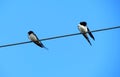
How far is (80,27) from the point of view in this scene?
12.9 meters

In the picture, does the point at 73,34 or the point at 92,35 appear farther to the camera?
the point at 92,35

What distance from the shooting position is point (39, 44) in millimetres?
12484

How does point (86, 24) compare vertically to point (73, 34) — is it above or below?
above

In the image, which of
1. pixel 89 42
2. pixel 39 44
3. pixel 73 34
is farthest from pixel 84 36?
pixel 73 34

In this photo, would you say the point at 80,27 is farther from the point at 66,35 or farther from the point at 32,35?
the point at 66,35

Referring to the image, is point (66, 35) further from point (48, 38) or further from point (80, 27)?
point (80, 27)

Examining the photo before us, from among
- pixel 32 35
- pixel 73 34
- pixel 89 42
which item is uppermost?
pixel 32 35

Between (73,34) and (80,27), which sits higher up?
(80,27)

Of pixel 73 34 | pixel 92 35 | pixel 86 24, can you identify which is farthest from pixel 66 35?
pixel 86 24

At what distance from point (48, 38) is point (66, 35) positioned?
0.39 m

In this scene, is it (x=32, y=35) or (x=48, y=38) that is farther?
(x=32, y=35)

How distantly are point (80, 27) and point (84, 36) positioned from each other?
0.38 m

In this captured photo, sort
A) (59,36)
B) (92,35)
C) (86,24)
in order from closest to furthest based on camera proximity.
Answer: (59,36), (92,35), (86,24)

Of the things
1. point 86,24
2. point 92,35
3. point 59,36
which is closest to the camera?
point 59,36
